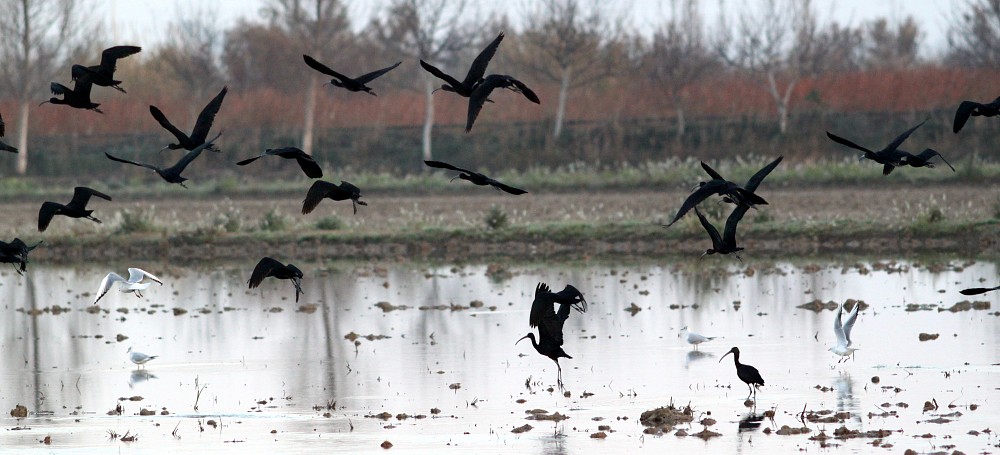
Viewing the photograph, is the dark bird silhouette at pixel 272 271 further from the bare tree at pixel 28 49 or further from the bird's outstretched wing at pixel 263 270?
the bare tree at pixel 28 49

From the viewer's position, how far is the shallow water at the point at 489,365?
10.5 metres

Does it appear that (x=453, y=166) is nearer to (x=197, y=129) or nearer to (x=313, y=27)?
(x=197, y=129)

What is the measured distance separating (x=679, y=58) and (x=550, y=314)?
136 feet

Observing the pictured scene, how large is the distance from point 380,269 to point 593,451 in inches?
633

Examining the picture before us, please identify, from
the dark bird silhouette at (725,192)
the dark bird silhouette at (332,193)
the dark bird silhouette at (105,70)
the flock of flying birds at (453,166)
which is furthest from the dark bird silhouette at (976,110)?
the dark bird silhouette at (105,70)

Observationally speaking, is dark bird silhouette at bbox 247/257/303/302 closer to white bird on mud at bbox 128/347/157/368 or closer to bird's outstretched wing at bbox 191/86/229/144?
bird's outstretched wing at bbox 191/86/229/144

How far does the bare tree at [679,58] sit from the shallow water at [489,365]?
2798cm

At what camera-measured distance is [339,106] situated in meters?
57.2

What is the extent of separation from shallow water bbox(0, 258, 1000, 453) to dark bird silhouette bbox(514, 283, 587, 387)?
1.40 ft

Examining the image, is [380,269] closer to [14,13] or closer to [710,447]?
[710,447]

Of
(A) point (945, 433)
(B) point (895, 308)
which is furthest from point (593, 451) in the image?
(B) point (895, 308)

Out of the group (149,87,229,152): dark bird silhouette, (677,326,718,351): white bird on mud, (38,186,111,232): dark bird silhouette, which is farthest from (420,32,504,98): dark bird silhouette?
(677,326,718,351): white bird on mud

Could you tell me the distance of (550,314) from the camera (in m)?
11.6

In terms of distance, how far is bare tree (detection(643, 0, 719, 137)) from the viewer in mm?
50469
